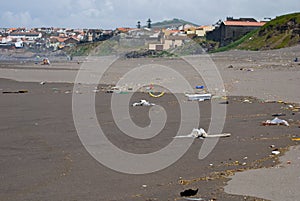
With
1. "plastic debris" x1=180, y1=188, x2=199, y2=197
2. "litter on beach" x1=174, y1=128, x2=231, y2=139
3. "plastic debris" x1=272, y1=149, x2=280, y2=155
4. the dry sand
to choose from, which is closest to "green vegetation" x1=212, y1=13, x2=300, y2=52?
the dry sand

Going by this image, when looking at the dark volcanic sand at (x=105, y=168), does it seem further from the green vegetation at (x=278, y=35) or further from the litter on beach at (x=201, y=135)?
the green vegetation at (x=278, y=35)

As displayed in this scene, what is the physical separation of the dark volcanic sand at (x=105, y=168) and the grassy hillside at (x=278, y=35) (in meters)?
33.2

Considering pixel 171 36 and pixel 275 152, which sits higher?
pixel 171 36

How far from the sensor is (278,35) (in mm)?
47250

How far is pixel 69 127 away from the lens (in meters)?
10.3

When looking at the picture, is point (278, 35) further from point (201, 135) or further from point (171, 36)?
point (171, 36)

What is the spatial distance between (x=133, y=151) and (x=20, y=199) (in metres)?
2.82

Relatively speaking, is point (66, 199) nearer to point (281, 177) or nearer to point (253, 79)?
point (281, 177)

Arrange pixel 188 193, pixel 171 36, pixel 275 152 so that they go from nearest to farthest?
pixel 188 193, pixel 275 152, pixel 171 36

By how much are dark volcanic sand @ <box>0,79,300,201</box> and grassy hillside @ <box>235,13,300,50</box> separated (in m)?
33.2

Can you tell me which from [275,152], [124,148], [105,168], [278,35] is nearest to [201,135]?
[124,148]

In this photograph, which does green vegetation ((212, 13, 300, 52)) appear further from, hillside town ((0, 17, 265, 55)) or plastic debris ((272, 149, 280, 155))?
plastic debris ((272, 149, 280, 155))

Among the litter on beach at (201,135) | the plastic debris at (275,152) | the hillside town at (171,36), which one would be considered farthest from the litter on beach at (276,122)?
the hillside town at (171,36)

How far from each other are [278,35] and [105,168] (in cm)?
4310
